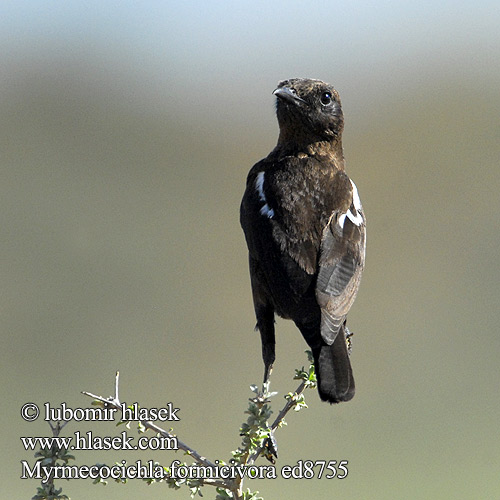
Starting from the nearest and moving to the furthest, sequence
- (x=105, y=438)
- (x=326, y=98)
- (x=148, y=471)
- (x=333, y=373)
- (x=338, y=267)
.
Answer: (x=148, y=471) → (x=105, y=438) → (x=333, y=373) → (x=338, y=267) → (x=326, y=98)

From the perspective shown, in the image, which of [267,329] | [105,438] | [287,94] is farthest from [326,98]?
[105,438]

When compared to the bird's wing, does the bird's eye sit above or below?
above

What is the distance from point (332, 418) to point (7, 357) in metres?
6.20

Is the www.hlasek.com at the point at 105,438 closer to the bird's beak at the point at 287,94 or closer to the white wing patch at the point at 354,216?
the white wing patch at the point at 354,216

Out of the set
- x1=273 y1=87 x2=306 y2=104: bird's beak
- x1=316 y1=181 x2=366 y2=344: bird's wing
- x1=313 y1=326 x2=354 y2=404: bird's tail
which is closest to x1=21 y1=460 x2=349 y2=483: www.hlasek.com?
x1=313 y1=326 x2=354 y2=404: bird's tail

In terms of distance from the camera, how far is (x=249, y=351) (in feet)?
57.9

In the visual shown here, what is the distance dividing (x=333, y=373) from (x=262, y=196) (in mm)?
1345

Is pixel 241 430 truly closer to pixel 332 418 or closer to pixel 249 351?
pixel 332 418

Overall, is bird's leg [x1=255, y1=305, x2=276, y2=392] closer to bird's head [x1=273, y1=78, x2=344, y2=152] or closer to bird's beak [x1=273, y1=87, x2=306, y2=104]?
bird's head [x1=273, y1=78, x2=344, y2=152]

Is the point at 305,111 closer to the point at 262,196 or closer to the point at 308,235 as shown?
the point at 262,196

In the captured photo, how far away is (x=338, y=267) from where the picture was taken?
18.2 feet

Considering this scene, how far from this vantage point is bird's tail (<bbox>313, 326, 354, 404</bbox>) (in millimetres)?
4953

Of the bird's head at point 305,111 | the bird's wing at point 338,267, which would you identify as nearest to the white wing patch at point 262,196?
the bird's wing at point 338,267

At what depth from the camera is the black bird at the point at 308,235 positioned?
5.27 m
